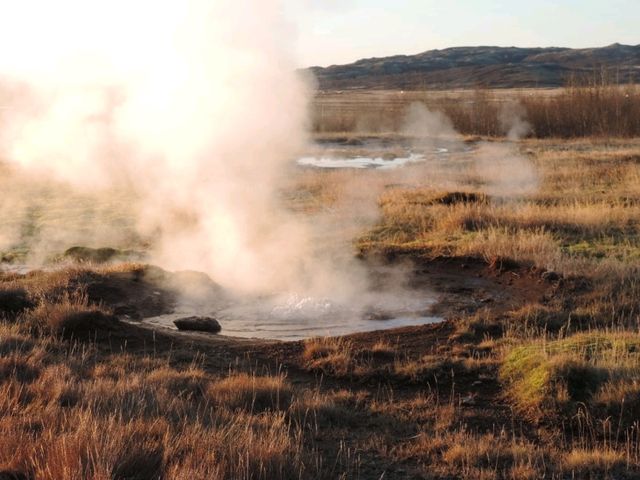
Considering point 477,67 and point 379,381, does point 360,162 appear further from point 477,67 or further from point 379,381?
point 477,67

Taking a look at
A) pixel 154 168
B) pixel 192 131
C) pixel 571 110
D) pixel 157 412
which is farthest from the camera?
pixel 571 110

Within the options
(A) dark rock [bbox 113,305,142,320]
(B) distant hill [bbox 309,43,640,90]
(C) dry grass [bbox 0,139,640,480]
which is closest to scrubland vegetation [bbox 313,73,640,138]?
(C) dry grass [bbox 0,139,640,480]

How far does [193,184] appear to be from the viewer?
1534cm

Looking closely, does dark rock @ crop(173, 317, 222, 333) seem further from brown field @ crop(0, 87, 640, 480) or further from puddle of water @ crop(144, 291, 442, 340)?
brown field @ crop(0, 87, 640, 480)

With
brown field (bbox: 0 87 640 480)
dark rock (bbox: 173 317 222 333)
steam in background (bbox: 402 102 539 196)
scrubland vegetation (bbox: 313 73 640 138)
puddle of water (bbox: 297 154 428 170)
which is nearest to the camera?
brown field (bbox: 0 87 640 480)

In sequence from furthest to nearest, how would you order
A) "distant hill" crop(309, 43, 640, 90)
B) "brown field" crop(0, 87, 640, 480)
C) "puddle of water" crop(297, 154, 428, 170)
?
"distant hill" crop(309, 43, 640, 90) → "puddle of water" crop(297, 154, 428, 170) → "brown field" crop(0, 87, 640, 480)

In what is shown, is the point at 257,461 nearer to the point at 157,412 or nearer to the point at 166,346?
the point at 157,412

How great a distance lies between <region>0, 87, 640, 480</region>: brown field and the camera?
464cm

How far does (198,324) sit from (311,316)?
1557 mm

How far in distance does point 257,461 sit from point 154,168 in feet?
45.8

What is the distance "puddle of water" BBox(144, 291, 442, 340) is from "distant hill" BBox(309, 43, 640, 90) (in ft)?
335

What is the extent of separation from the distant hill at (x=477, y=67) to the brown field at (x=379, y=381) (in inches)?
3987

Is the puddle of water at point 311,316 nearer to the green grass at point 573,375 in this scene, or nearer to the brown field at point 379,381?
the brown field at point 379,381

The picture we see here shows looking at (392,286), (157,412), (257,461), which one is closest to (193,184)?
(392,286)
